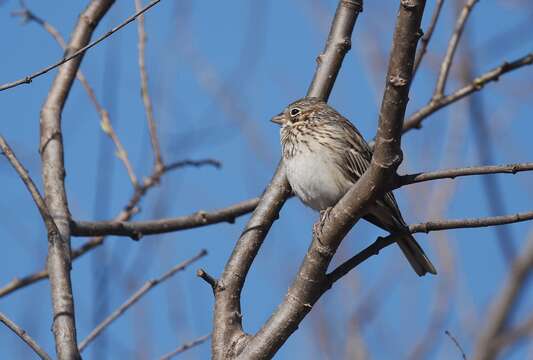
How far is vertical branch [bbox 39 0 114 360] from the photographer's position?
3865mm

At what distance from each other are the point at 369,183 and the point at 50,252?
5.16ft

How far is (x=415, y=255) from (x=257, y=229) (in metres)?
1.05

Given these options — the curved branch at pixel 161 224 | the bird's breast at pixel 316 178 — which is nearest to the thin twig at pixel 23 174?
the curved branch at pixel 161 224

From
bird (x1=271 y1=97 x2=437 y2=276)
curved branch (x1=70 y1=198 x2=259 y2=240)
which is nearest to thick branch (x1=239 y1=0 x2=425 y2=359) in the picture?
bird (x1=271 y1=97 x2=437 y2=276)

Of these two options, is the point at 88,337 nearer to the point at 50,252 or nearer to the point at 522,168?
the point at 50,252

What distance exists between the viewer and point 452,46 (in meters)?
5.31

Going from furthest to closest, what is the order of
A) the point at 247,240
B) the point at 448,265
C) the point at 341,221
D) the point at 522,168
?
1. the point at 448,265
2. the point at 247,240
3. the point at 341,221
4. the point at 522,168

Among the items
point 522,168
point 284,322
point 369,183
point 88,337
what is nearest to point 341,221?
point 369,183

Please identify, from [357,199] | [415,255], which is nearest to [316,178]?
[415,255]

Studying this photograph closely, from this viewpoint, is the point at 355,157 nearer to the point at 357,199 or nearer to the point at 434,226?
the point at 434,226

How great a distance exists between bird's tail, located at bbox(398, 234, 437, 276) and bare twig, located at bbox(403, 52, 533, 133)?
723 mm

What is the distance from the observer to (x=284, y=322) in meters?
3.87

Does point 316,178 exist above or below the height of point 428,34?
below

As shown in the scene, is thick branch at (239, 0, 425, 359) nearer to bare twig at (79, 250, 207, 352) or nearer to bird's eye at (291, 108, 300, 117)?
bare twig at (79, 250, 207, 352)
